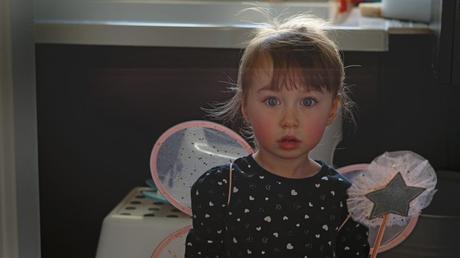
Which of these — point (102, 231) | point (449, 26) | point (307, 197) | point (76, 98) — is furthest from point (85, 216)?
point (449, 26)

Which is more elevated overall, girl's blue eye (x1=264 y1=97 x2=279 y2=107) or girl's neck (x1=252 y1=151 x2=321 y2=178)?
girl's blue eye (x1=264 y1=97 x2=279 y2=107)

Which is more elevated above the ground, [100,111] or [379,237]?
[100,111]

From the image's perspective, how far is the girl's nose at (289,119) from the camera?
713mm

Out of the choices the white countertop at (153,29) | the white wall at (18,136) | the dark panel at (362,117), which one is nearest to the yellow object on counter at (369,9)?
the white countertop at (153,29)

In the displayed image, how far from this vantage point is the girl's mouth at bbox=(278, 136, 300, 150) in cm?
72

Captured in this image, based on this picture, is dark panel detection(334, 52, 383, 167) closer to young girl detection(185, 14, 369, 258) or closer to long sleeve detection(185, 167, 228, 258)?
young girl detection(185, 14, 369, 258)

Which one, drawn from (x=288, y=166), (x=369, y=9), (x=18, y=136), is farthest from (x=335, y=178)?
(x=369, y=9)

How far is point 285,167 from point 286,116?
61mm

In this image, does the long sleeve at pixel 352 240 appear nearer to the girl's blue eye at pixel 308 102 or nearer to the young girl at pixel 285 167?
the young girl at pixel 285 167

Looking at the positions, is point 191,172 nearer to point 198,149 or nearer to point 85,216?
point 198,149

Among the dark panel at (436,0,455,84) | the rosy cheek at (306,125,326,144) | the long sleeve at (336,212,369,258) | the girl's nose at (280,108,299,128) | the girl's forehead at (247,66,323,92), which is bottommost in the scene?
the long sleeve at (336,212,369,258)

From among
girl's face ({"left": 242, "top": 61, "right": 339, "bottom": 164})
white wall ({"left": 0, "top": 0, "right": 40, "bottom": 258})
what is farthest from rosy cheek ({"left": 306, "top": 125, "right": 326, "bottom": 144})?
white wall ({"left": 0, "top": 0, "right": 40, "bottom": 258})

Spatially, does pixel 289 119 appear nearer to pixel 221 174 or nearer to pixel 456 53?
pixel 221 174

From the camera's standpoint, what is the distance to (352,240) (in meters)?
0.75
